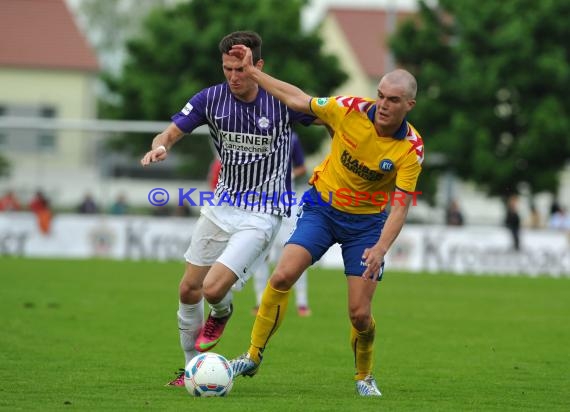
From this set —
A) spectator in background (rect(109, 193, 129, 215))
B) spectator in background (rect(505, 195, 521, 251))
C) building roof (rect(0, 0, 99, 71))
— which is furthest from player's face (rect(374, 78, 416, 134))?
building roof (rect(0, 0, 99, 71))

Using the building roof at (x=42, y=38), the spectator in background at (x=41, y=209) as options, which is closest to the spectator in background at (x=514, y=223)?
the spectator in background at (x=41, y=209)

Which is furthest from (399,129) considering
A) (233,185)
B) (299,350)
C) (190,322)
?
(299,350)

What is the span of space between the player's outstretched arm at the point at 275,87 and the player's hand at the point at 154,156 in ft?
2.87

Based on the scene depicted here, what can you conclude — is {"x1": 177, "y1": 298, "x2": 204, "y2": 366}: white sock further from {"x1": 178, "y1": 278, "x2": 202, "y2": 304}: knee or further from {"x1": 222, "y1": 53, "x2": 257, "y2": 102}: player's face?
{"x1": 222, "y1": 53, "x2": 257, "y2": 102}: player's face

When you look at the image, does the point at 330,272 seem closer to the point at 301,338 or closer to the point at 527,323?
the point at 527,323

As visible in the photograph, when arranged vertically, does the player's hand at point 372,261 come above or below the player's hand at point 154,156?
below

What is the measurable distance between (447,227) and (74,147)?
9.40m

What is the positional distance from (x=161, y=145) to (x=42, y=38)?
162 feet

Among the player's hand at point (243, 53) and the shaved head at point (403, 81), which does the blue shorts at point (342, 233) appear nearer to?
the shaved head at point (403, 81)

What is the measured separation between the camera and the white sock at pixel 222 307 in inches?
356

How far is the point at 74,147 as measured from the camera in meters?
29.4

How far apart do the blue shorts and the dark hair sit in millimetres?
1256

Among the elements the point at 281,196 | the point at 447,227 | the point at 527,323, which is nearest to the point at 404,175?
Answer: the point at 281,196

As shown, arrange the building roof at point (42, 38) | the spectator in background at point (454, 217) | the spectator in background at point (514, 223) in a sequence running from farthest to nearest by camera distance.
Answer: the building roof at point (42, 38) < the spectator in background at point (454, 217) < the spectator in background at point (514, 223)
